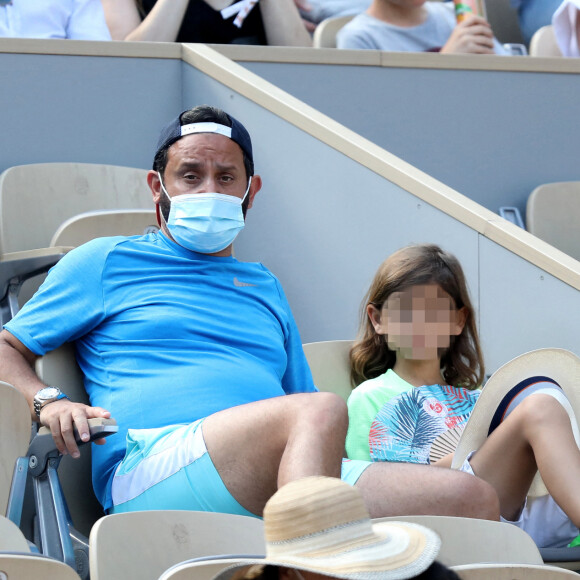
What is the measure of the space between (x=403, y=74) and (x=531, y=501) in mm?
2111

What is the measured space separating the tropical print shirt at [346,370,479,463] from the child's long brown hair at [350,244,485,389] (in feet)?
0.35

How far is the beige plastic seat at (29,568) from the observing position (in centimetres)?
135

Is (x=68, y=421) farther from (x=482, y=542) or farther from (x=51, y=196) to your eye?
(x=51, y=196)

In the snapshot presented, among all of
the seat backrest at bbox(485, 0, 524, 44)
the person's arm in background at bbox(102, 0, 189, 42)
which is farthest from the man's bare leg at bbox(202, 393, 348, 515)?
the seat backrest at bbox(485, 0, 524, 44)

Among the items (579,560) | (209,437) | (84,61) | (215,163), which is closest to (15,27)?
(84,61)

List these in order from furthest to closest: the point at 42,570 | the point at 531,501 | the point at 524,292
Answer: the point at 524,292 < the point at 531,501 < the point at 42,570

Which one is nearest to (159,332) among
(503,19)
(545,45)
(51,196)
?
(51,196)

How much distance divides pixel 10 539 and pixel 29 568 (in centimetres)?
25

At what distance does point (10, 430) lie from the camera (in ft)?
6.37

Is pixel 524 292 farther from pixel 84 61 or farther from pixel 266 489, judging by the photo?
pixel 84 61

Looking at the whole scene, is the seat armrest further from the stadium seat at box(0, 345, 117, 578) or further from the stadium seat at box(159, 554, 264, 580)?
the stadium seat at box(159, 554, 264, 580)

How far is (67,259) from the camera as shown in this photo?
2.42m

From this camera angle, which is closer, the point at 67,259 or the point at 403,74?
the point at 67,259

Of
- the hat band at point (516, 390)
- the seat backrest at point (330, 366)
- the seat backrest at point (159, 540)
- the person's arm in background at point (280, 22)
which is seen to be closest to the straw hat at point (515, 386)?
the hat band at point (516, 390)
